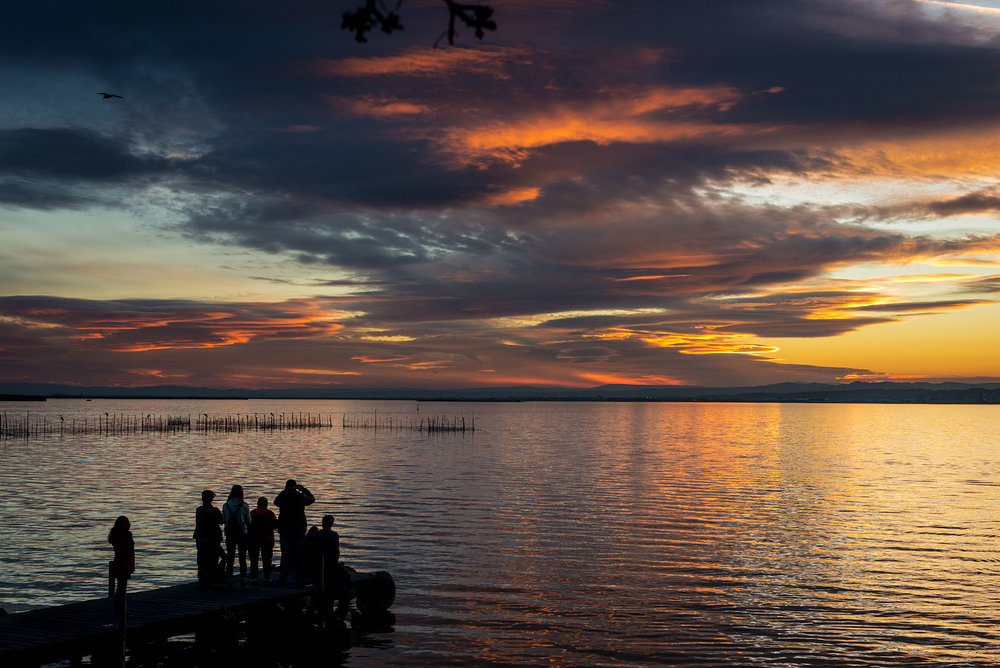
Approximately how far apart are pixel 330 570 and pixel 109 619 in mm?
6601

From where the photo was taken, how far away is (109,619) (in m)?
20.0

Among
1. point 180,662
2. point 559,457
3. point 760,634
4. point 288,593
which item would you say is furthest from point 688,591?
point 559,457

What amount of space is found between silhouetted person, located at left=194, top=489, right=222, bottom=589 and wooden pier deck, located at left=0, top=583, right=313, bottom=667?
485mm

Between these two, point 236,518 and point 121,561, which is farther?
point 236,518

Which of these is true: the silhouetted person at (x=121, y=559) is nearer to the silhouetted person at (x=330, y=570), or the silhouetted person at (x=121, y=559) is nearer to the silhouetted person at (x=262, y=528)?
the silhouetted person at (x=262, y=528)

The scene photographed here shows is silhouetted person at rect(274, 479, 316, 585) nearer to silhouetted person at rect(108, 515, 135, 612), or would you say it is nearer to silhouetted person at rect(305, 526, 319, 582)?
silhouetted person at rect(305, 526, 319, 582)

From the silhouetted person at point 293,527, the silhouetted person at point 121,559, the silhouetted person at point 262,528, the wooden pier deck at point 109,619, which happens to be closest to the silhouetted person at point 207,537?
the wooden pier deck at point 109,619

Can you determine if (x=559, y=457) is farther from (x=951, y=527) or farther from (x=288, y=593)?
(x=288, y=593)

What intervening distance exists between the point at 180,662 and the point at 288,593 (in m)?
3.29

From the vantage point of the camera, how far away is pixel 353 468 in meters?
75.1

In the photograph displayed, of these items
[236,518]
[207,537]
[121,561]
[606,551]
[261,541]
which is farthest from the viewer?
[606,551]

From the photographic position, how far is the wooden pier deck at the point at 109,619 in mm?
17766

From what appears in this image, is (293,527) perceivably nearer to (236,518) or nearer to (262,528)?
(262,528)

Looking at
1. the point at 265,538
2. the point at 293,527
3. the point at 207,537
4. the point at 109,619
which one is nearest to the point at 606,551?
the point at 293,527
